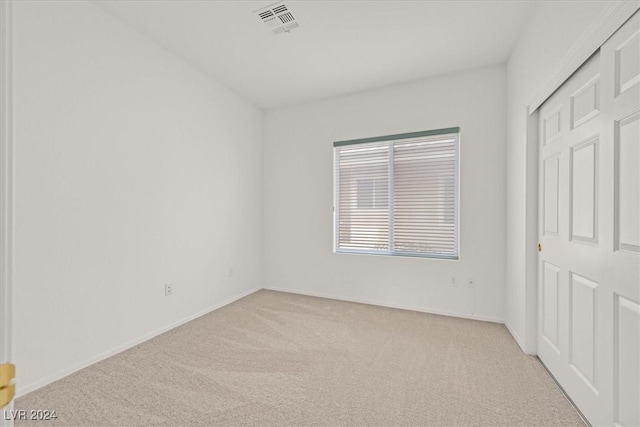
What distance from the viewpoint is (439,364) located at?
223 centimetres

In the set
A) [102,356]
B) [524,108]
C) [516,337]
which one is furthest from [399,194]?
[102,356]

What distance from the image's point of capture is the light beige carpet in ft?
5.45

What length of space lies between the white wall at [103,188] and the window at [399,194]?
5.72ft

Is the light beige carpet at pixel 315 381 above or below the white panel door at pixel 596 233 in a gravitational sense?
below

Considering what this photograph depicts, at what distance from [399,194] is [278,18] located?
235 cm

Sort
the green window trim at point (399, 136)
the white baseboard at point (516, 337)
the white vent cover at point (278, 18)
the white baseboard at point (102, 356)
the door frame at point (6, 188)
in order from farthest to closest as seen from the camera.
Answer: the green window trim at point (399, 136) → the white baseboard at point (516, 337) → the white vent cover at point (278, 18) → the white baseboard at point (102, 356) → the door frame at point (6, 188)

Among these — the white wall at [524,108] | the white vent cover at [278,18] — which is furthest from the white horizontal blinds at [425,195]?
the white vent cover at [278,18]

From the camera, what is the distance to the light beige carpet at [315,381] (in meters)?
1.66

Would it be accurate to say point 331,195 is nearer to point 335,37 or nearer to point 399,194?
point 399,194

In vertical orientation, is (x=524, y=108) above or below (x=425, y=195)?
above

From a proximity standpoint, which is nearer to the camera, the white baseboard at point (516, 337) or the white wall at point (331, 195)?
the white baseboard at point (516, 337)

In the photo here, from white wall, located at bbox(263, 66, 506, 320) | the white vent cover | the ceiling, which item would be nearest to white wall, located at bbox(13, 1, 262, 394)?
the ceiling

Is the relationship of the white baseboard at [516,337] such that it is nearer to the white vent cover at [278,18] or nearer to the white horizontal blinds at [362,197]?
the white horizontal blinds at [362,197]

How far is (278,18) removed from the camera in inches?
94.4
